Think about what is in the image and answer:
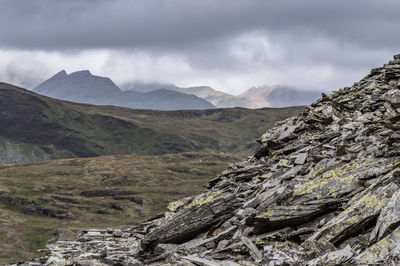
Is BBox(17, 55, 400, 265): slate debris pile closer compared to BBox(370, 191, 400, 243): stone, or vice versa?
BBox(370, 191, 400, 243): stone

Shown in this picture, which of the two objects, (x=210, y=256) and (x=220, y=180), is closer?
(x=210, y=256)

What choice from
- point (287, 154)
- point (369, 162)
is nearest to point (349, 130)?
point (287, 154)

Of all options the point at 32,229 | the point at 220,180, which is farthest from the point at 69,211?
the point at 220,180

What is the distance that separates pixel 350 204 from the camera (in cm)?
1758

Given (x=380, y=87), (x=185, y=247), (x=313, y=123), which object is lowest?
(x=185, y=247)

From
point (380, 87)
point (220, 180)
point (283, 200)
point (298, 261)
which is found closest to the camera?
point (298, 261)

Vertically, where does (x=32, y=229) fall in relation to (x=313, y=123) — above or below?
below

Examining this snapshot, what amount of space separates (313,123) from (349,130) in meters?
5.75

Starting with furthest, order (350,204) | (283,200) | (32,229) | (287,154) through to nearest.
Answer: (32,229) → (287,154) → (283,200) → (350,204)

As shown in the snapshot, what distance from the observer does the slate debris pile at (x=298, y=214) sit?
15.6 meters

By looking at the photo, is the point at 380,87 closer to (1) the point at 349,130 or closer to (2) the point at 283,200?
(1) the point at 349,130

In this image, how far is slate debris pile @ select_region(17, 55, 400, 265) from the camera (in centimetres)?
1563

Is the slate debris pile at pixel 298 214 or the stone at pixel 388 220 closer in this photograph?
the stone at pixel 388 220

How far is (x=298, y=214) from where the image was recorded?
1831 cm
